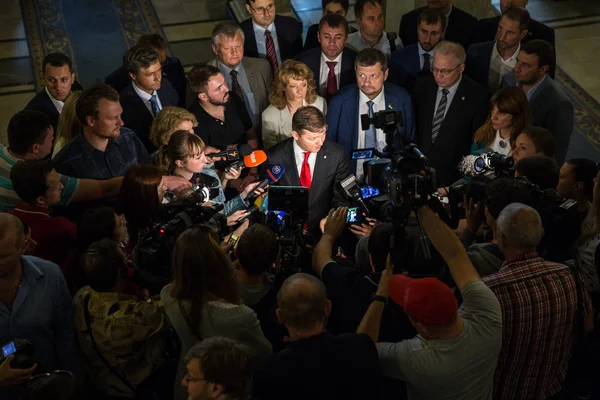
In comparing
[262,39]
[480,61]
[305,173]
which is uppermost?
[262,39]

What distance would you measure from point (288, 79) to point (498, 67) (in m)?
1.62

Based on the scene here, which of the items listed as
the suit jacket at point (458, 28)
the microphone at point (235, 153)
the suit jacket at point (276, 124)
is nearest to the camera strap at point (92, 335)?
the microphone at point (235, 153)

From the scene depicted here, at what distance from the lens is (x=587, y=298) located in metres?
2.69

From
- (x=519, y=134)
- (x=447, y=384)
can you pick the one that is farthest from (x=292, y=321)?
(x=519, y=134)

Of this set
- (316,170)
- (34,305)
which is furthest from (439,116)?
(34,305)

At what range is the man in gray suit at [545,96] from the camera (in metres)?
4.32

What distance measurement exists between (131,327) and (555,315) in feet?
5.44

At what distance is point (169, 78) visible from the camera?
16.8 ft

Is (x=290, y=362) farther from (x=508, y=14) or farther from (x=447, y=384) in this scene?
(x=508, y=14)

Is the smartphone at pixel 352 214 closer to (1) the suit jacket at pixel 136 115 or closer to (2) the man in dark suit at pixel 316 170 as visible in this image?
(2) the man in dark suit at pixel 316 170

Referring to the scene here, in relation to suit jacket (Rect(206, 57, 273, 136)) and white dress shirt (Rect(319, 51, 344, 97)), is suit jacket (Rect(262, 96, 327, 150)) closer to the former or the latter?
suit jacket (Rect(206, 57, 273, 136))

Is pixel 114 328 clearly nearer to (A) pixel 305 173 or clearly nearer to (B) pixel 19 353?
(B) pixel 19 353

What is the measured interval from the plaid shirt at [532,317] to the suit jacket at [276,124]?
2.28 meters

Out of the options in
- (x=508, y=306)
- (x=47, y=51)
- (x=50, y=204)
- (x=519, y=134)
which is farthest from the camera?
(x=47, y=51)
